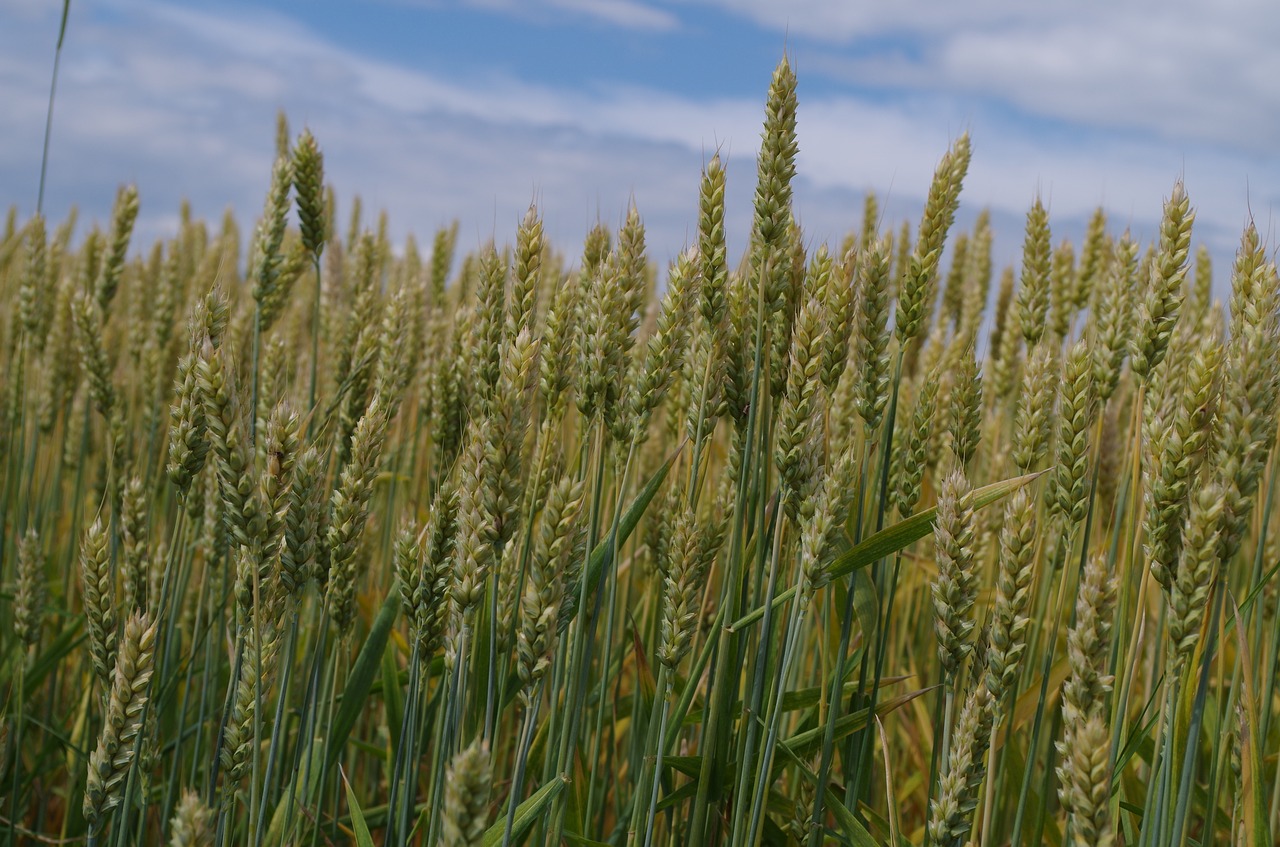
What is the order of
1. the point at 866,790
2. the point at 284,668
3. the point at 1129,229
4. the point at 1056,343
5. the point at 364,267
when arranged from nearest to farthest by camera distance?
the point at 284,668 < the point at 866,790 < the point at 1129,229 < the point at 1056,343 < the point at 364,267

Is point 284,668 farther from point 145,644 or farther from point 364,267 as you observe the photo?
point 364,267

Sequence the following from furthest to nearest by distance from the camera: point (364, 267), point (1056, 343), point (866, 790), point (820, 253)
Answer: point (364, 267) → point (1056, 343) → point (866, 790) → point (820, 253)

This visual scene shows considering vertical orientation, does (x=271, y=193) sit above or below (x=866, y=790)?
above

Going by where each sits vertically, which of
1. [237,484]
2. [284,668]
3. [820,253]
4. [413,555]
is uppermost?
[820,253]

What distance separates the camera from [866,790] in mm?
2203

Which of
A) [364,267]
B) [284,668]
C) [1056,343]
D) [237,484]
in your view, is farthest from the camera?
[364,267]

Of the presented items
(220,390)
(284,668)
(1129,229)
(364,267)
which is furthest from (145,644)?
(1129,229)

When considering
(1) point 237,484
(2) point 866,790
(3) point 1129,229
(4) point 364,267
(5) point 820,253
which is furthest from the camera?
(4) point 364,267

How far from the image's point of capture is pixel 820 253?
1.86 metres

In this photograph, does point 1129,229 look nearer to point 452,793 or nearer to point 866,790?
point 866,790

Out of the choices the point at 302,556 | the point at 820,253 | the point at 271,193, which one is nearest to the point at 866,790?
the point at 820,253

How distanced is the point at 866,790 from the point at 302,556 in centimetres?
130

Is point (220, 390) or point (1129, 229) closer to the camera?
point (220, 390)

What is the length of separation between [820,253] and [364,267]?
68.5 inches
